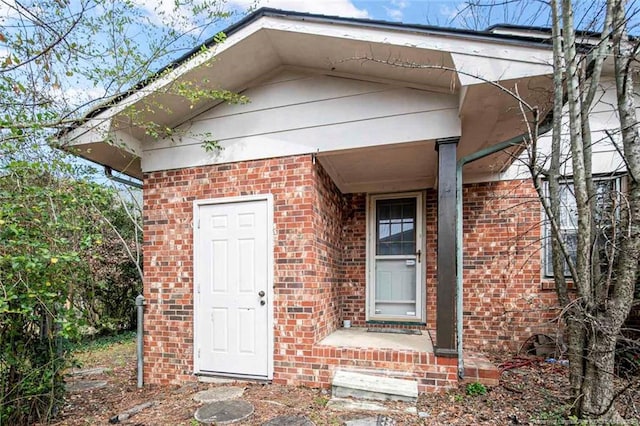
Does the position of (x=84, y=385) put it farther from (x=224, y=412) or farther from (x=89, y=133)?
(x=89, y=133)

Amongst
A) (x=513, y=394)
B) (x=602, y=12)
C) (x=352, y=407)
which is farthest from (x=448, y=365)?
(x=602, y=12)

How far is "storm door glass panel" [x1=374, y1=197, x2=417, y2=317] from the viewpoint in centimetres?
541

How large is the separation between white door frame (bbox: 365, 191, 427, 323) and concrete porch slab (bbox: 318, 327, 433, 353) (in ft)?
2.09

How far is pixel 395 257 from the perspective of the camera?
216 inches

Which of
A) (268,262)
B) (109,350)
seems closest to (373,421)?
(268,262)

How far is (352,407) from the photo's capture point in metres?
3.21

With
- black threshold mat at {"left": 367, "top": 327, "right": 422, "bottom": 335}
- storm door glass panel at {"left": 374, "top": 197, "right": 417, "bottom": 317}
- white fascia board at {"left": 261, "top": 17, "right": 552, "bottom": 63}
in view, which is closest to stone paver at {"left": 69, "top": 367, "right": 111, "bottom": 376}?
black threshold mat at {"left": 367, "top": 327, "right": 422, "bottom": 335}

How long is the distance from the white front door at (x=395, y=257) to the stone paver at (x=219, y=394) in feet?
8.13

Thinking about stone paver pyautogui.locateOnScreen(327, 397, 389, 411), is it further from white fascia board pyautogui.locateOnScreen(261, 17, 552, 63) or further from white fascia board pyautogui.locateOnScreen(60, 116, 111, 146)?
white fascia board pyautogui.locateOnScreen(60, 116, 111, 146)

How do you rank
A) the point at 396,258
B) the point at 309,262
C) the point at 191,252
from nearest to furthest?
the point at 309,262
the point at 191,252
the point at 396,258

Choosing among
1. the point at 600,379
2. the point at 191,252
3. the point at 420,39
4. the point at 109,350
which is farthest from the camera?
the point at 109,350

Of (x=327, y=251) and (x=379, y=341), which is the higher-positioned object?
(x=327, y=251)

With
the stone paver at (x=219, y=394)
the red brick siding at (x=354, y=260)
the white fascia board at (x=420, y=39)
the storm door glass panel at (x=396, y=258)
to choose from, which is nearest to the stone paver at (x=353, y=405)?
the stone paver at (x=219, y=394)

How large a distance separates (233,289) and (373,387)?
6.19 feet
